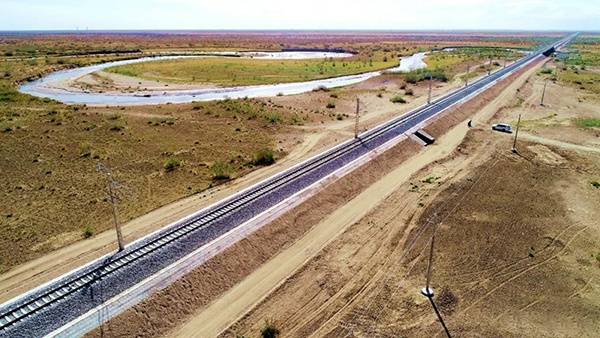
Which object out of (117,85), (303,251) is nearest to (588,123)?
(303,251)

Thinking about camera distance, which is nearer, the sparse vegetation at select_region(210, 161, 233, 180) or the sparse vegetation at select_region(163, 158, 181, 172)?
the sparse vegetation at select_region(210, 161, 233, 180)

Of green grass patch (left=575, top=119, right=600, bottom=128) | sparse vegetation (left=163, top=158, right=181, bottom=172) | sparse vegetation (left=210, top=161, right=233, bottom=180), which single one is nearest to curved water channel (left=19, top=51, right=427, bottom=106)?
sparse vegetation (left=163, top=158, right=181, bottom=172)

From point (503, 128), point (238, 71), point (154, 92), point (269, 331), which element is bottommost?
point (269, 331)

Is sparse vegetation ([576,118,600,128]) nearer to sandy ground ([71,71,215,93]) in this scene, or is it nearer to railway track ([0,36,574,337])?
railway track ([0,36,574,337])

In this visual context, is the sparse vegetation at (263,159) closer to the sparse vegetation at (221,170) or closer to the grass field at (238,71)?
the sparse vegetation at (221,170)

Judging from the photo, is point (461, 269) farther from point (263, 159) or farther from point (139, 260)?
point (263, 159)

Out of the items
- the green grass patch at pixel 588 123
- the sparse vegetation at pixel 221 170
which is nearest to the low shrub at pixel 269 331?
the sparse vegetation at pixel 221 170
